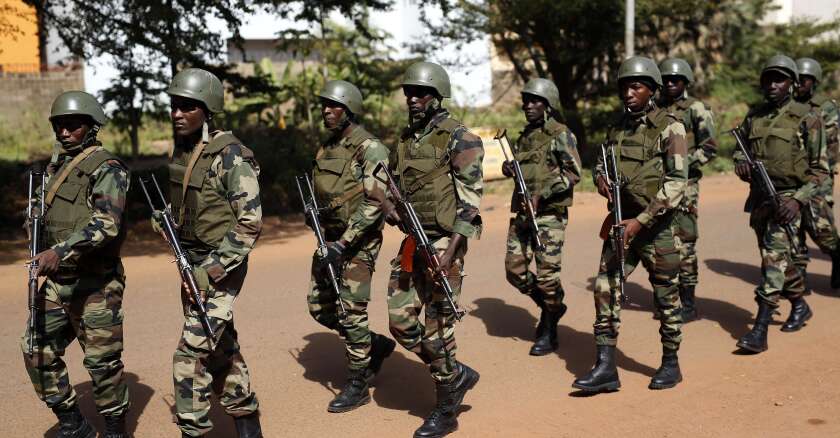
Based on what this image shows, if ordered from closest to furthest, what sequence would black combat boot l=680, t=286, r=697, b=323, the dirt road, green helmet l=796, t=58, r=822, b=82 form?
1. the dirt road
2. black combat boot l=680, t=286, r=697, b=323
3. green helmet l=796, t=58, r=822, b=82

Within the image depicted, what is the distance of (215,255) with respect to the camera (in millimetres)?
4582

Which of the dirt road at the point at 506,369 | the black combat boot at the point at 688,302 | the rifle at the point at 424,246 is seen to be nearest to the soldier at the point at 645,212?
the dirt road at the point at 506,369

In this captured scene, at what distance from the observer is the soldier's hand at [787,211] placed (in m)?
7.04

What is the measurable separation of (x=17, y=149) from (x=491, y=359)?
15.4m

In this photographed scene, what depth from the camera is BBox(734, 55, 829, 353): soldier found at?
721 centimetres

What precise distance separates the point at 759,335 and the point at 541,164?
2.14m

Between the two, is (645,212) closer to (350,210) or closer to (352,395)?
(350,210)

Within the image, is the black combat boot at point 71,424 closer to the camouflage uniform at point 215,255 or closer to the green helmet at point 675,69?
the camouflage uniform at point 215,255

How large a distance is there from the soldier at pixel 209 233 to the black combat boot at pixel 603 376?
2.24m

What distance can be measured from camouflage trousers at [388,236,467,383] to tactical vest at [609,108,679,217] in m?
1.43

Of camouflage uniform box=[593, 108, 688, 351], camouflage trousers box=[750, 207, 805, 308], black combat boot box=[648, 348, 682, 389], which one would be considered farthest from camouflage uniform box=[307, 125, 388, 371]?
camouflage trousers box=[750, 207, 805, 308]

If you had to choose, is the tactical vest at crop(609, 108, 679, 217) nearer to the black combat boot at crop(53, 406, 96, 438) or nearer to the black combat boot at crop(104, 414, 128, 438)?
the black combat boot at crop(104, 414, 128, 438)

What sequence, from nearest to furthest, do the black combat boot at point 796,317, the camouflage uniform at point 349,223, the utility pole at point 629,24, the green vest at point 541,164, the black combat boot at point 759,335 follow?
1. the camouflage uniform at point 349,223
2. the black combat boot at point 759,335
3. the green vest at point 541,164
4. the black combat boot at point 796,317
5. the utility pole at point 629,24

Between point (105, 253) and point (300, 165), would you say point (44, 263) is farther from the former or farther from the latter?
point (300, 165)
